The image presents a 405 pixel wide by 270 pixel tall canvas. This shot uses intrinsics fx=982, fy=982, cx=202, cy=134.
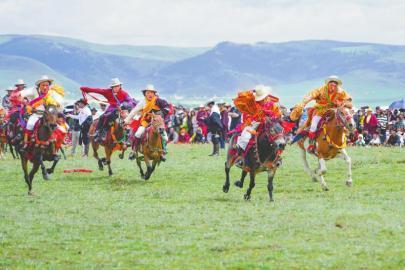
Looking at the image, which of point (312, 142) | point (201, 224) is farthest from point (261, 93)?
point (201, 224)

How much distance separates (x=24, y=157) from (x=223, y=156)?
13.4 metres

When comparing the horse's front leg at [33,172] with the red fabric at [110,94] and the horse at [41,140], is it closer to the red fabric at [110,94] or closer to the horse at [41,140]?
the horse at [41,140]

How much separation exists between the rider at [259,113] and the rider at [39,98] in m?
4.21

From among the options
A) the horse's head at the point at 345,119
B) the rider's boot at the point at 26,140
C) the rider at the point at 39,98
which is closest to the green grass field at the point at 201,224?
the rider's boot at the point at 26,140

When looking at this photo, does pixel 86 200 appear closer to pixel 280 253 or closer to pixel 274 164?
pixel 274 164

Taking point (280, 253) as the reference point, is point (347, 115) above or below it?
above

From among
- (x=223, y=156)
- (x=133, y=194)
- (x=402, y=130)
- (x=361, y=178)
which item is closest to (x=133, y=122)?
A: (x=133, y=194)

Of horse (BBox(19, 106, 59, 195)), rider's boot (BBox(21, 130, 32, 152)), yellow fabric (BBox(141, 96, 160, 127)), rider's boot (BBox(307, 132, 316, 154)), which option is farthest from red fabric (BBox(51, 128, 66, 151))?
rider's boot (BBox(307, 132, 316, 154))

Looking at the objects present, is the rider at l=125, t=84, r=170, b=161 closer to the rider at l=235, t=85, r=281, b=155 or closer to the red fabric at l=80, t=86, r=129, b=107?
the red fabric at l=80, t=86, r=129, b=107

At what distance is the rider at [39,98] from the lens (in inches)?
770

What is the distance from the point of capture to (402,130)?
131 feet

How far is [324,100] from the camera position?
2039cm

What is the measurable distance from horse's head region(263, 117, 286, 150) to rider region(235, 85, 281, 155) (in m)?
0.14

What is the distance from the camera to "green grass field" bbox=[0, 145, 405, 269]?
12.0 m
